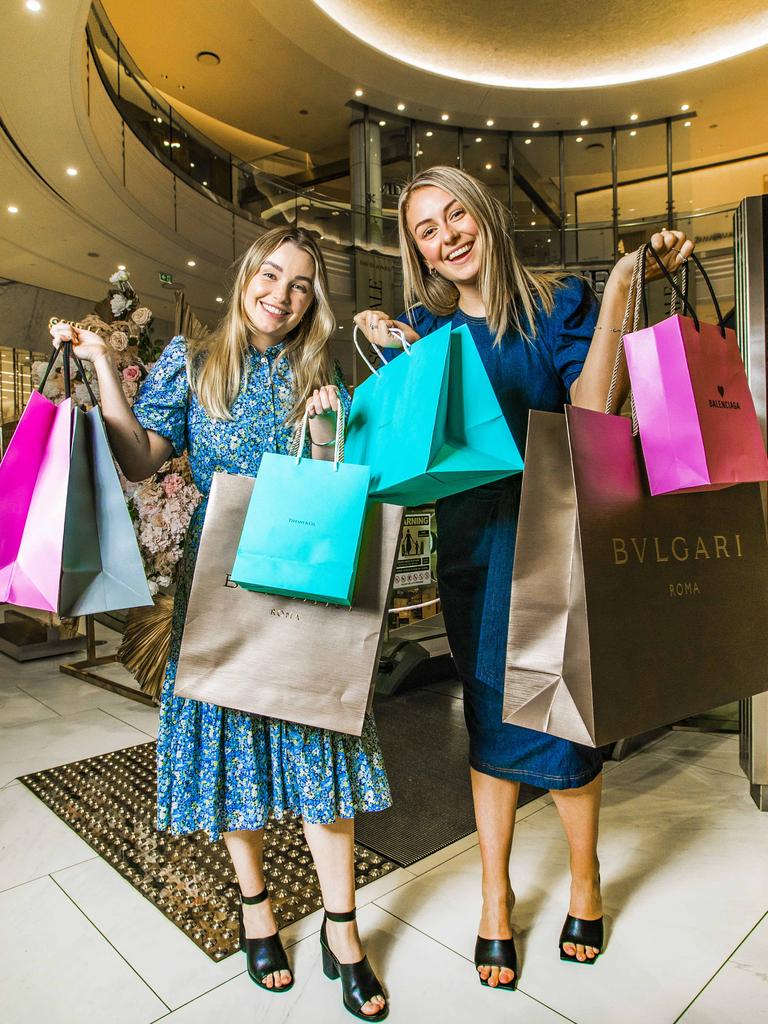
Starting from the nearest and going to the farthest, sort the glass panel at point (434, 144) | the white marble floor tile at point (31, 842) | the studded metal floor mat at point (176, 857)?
the studded metal floor mat at point (176, 857) < the white marble floor tile at point (31, 842) < the glass panel at point (434, 144)

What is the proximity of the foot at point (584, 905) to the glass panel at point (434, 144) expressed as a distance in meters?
13.3

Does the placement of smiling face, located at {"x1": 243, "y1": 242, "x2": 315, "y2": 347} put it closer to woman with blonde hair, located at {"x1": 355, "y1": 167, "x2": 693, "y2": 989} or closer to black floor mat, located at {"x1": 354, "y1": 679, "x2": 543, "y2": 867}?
woman with blonde hair, located at {"x1": 355, "y1": 167, "x2": 693, "y2": 989}

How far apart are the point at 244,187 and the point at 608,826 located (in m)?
10.5

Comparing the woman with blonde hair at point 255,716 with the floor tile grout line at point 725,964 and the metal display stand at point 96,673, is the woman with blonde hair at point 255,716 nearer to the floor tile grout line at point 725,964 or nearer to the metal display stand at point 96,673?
the floor tile grout line at point 725,964

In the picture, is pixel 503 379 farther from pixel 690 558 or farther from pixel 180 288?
pixel 180 288

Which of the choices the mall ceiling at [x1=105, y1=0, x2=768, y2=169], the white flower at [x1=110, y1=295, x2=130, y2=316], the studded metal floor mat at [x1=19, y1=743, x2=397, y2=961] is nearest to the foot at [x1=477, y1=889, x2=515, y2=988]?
the studded metal floor mat at [x1=19, y1=743, x2=397, y2=961]

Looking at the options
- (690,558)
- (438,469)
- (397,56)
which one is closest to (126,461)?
(438,469)

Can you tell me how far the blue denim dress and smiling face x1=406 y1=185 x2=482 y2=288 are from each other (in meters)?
0.12

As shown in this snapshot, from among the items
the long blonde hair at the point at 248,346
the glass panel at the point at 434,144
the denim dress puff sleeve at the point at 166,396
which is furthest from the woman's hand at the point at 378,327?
the glass panel at the point at 434,144

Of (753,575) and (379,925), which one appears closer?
(753,575)

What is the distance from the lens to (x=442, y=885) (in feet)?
6.23

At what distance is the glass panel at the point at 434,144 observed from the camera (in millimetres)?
12867

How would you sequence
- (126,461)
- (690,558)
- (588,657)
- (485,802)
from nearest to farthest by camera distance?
(588,657), (690,558), (126,461), (485,802)

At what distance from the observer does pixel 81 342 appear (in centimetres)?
137
